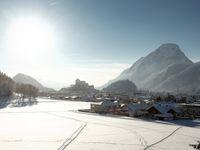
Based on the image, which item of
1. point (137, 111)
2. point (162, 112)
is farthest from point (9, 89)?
point (162, 112)

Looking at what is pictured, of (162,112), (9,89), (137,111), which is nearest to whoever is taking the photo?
(162,112)

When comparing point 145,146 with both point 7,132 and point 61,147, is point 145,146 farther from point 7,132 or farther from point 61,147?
point 7,132

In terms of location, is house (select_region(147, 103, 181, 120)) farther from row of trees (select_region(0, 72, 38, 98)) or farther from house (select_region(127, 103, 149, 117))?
row of trees (select_region(0, 72, 38, 98))

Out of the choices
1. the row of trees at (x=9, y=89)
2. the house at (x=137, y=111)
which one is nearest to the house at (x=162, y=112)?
the house at (x=137, y=111)

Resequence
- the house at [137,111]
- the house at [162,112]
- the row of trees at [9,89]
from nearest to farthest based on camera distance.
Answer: the house at [162,112]
the house at [137,111]
the row of trees at [9,89]

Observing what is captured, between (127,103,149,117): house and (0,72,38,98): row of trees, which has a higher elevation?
(0,72,38,98): row of trees

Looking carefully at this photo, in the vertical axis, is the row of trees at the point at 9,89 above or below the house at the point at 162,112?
above

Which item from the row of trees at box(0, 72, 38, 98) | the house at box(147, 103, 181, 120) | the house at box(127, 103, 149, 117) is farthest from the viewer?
the row of trees at box(0, 72, 38, 98)

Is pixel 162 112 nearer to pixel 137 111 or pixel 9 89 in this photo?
pixel 137 111

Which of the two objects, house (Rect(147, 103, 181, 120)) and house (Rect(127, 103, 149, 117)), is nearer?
house (Rect(147, 103, 181, 120))

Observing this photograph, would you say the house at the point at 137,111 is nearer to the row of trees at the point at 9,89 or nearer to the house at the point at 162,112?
the house at the point at 162,112

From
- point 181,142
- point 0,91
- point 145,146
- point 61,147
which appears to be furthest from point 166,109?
point 0,91

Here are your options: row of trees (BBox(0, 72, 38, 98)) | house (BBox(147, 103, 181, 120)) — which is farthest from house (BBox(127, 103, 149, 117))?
row of trees (BBox(0, 72, 38, 98))

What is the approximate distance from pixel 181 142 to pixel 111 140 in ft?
23.9
